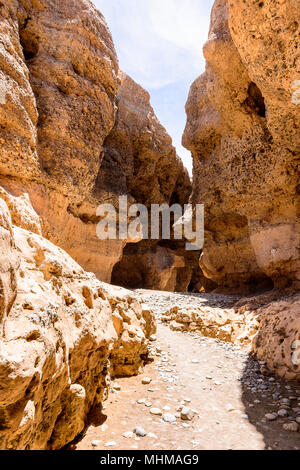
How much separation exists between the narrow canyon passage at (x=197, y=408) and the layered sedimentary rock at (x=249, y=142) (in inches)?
244

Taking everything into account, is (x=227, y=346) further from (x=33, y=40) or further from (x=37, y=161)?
(x=33, y=40)

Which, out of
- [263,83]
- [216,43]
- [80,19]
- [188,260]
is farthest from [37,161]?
[188,260]

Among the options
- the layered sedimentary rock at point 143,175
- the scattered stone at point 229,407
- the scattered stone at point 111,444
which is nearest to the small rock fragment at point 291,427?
the scattered stone at point 229,407

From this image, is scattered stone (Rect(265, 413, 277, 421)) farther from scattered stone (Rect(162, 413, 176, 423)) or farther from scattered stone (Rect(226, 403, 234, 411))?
scattered stone (Rect(162, 413, 176, 423))

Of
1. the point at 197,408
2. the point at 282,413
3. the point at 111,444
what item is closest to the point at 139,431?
the point at 111,444

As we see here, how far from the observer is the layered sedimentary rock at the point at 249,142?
19.1 feet

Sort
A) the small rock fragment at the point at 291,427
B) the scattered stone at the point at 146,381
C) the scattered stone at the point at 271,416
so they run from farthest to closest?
the scattered stone at the point at 146,381
the scattered stone at the point at 271,416
the small rock fragment at the point at 291,427

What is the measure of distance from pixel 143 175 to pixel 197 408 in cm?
1537

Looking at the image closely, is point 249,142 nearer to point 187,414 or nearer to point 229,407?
point 229,407

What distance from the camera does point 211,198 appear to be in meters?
13.1

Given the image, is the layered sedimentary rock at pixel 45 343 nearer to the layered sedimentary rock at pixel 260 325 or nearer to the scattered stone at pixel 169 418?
the scattered stone at pixel 169 418

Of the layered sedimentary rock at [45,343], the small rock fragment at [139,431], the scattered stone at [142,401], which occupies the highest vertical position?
the layered sedimentary rock at [45,343]

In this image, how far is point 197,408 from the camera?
131 inches

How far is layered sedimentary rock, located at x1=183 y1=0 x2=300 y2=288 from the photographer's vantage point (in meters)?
5.81
